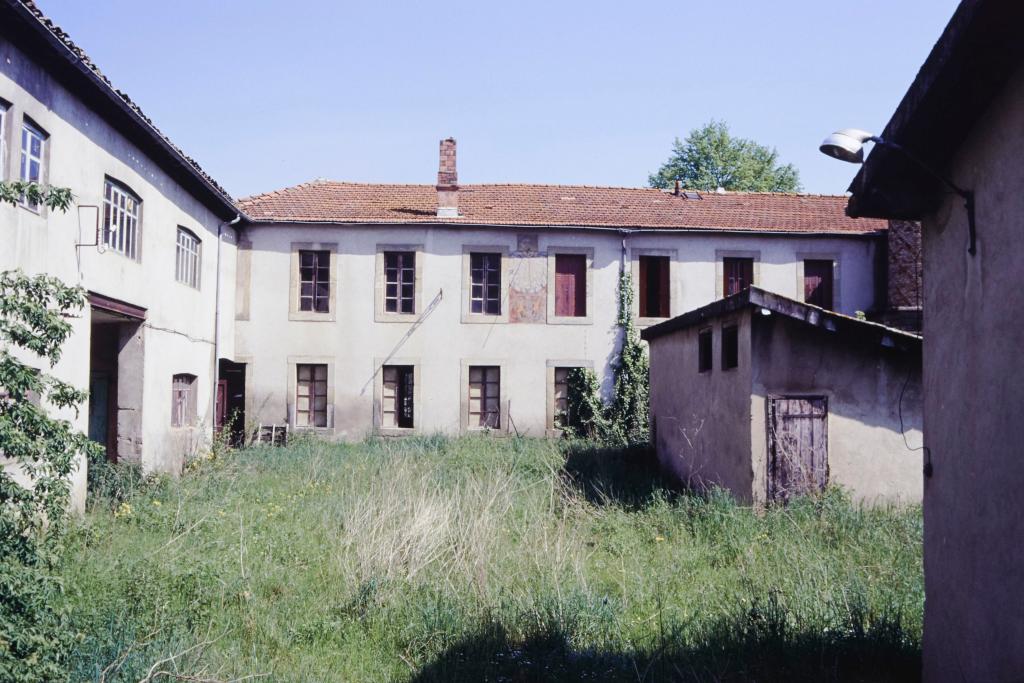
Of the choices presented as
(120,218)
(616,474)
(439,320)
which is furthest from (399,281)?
(616,474)

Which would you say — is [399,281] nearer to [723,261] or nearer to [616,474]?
[723,261]

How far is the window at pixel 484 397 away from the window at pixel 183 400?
6348 millimetres

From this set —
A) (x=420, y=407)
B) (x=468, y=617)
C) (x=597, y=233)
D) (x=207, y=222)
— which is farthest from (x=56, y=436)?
(x=597, y=233)

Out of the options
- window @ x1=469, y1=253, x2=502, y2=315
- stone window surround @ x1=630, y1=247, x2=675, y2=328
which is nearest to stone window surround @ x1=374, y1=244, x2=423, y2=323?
window @ x1=469, y1=253, x2=502, y2=315

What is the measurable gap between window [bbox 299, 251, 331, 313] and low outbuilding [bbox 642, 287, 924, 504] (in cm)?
1097

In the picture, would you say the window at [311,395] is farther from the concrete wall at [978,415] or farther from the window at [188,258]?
the concrete wall at [978,415]

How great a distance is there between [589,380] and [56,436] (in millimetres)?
14732

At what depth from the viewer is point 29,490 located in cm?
475

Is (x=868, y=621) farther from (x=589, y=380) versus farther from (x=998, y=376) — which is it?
(x=589, y=380)

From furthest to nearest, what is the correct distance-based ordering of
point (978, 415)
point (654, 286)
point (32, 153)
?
point (654, 286), point (32, 153), point (978, 415)

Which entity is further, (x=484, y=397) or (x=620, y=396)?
(x=484, y=397)

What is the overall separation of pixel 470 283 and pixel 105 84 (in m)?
10.2

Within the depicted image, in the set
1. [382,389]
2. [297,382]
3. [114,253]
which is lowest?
[382,389]

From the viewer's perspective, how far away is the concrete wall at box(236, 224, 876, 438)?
18750mm
